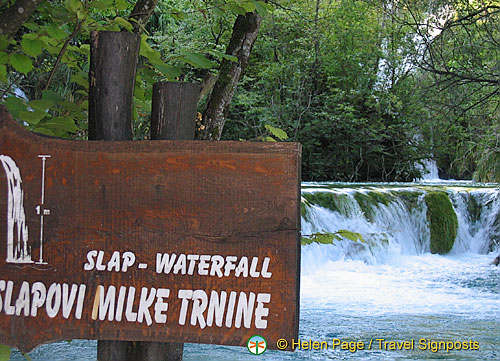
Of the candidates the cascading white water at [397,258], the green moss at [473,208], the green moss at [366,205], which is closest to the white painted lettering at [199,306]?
the cascading white water at [397,258]

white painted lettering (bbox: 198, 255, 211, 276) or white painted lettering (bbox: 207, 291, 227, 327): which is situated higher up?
white painted lettering (bbox: 198, 255, 211, 276)

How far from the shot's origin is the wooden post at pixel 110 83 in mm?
1535

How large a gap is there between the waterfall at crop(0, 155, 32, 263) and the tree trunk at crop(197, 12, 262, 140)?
1.85 m

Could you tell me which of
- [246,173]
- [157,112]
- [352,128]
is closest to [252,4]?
[157,112]

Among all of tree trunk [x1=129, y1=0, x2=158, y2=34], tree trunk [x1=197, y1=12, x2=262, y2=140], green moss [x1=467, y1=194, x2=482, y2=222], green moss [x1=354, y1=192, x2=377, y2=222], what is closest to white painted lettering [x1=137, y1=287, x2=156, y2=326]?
tree trunk [x1=129, y1=0, x2=158, y2=34]

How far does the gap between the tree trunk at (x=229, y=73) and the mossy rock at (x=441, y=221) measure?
679 cm

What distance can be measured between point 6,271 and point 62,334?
20 cm

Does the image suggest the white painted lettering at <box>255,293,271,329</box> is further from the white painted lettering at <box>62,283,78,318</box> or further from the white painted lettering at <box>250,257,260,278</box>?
the white painted lettering at <box>62,283,78,318</box>

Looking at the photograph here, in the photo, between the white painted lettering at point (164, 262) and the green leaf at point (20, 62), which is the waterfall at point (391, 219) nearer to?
the green leaf at point (20, 62)

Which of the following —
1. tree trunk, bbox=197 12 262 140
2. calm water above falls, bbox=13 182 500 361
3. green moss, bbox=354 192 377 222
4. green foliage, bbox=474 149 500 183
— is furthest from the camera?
green foliage, bbox=474 149 500 183

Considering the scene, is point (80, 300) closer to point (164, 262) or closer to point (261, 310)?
point (164, 262)

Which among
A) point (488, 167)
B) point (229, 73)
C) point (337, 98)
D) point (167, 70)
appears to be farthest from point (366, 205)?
point (167, 70)

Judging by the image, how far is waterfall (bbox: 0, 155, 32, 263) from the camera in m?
1.40

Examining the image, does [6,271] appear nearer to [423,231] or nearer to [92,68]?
[92,68]
